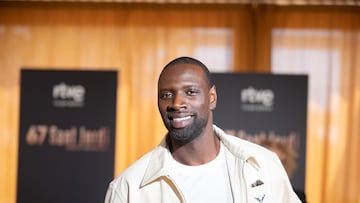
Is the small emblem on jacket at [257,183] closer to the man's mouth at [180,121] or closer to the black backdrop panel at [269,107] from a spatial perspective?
the man's mouth at [180,121]

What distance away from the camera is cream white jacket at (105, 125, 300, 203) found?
1546 mm

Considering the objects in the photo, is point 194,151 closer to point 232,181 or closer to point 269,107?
point 232,181

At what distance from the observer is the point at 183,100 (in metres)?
1.57

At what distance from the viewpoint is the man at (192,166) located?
1.55m

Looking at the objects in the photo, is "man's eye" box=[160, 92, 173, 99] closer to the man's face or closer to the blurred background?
the man's face

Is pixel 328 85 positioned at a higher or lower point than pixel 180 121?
higher

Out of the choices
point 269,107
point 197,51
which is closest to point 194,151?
point 269,107

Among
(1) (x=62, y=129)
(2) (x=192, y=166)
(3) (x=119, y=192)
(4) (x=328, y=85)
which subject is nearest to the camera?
(3) (x=119, y=192)

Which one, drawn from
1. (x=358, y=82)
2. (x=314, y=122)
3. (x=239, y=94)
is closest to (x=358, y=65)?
(x=358, y=82)

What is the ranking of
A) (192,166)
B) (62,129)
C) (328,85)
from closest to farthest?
(192,166), (62,129), (328,85)

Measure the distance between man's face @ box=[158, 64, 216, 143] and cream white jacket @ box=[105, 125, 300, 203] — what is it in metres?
0.13

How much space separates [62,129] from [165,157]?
2.01m

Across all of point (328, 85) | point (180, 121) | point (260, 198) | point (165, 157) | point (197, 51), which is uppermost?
point (197, 51)

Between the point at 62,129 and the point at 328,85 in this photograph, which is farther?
the point at 328,85
